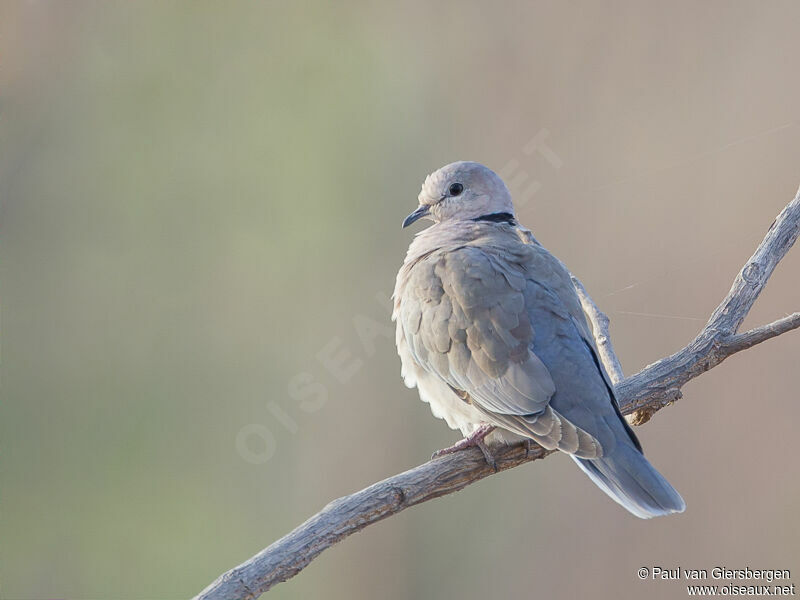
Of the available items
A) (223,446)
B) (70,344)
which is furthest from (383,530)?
(70,344)

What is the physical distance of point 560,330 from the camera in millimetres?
2178

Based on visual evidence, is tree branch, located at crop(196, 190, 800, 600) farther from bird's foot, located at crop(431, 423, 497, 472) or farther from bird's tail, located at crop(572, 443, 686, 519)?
bird's tail, located at crop(572, 443, 686, 519)

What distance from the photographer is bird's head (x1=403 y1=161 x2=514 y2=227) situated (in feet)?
8.68

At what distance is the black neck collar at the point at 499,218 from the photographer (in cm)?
263

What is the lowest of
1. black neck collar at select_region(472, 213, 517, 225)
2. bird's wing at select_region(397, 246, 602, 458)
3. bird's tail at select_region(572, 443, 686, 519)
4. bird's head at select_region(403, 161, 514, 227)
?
bird's tail at select_region(572, 443, 686, 519)

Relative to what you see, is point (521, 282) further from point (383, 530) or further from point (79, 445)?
point (79, 445)

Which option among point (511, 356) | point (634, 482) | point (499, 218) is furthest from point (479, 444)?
point (499, 218)

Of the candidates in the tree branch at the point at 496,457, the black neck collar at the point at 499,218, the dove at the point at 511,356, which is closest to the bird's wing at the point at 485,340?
the dove at the point at 511,356

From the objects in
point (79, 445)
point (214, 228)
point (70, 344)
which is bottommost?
point (79, 445)

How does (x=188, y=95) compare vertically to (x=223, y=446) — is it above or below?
above

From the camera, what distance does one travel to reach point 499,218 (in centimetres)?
264

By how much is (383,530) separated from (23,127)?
2.76 meters

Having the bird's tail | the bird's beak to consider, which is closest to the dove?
the bird's tail

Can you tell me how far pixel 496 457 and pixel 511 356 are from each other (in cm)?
24
